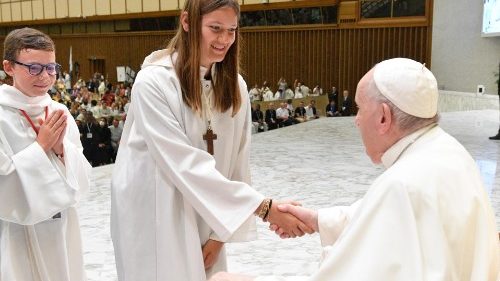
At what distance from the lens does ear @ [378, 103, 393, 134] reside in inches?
65.1

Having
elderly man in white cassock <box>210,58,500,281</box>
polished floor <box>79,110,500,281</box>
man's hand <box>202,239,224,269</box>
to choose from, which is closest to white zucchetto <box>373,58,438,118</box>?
elderly man in white cassock <box>210,58,500,281</box>

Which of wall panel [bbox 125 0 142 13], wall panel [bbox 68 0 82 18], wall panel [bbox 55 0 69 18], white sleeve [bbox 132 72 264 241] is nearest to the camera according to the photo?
white sleeve [bbox 132 72 264 241]

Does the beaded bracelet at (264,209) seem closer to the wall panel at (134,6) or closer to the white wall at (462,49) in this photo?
the white wall at (462,49)

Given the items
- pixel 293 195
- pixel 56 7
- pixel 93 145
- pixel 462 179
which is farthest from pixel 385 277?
pixel 56 7

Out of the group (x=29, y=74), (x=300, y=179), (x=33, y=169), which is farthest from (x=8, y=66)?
(x=300, y=179)

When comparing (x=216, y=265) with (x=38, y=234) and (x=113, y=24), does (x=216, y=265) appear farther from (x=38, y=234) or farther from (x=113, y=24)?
(x=113, y=24)

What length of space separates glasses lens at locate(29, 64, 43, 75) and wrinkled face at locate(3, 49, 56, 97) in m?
0.01

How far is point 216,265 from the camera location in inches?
97.6

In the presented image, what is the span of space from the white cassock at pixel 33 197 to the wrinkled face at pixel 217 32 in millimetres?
924

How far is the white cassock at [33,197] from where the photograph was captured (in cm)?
248

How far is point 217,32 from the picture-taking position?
2178mm

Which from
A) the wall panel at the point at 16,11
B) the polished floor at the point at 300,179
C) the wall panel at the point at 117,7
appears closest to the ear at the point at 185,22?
the polished floor at the point at 300,179

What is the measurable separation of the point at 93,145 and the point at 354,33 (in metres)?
12.5

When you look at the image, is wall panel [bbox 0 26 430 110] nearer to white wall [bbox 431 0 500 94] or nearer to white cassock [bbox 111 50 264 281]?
white wall [bbox 431 0 500 94]
